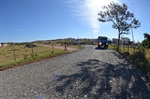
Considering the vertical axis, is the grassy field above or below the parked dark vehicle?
below

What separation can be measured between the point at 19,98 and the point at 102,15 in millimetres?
35285

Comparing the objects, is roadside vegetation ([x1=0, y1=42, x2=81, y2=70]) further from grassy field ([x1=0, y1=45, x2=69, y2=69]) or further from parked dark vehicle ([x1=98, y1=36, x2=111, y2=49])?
parked dark vehicle ([x1=98, y1=36, x2=111, y2=49])

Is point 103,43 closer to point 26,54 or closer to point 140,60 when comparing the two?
point 26,54

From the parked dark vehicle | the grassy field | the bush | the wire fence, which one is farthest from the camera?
the parked dark vehicle

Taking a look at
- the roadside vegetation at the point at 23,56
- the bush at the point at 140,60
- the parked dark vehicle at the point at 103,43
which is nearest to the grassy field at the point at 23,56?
the roadside vegetation at the point at 23,56

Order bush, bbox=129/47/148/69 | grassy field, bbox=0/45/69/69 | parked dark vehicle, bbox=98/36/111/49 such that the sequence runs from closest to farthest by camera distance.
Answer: bush, bbox=129/47/148/69 < grassy field, bbox=0/45/69/69 < parked dark vehicle, bbox=98/36/111/49

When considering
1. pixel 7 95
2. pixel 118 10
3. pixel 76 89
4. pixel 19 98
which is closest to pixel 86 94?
pixel 76 89

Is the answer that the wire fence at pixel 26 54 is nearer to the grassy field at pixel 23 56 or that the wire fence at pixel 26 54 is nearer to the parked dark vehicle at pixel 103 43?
the grassy field at pixel 23 56

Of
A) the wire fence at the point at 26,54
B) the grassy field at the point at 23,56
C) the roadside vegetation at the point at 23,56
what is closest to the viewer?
the roadside vegetation at the point at 23,56

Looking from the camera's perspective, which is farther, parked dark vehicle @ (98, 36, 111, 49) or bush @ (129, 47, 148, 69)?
parked dark vehicle @ (98, 36, 111, 49)

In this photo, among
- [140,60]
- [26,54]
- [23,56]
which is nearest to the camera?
[140,60]

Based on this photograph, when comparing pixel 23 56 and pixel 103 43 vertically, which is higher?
pixel 103 43

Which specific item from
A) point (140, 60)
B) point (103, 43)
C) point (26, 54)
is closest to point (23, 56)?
point (26, 54)

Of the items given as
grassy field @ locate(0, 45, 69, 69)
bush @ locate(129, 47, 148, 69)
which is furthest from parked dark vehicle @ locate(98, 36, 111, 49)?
bush @ locate(129, 47, 148, 69)
